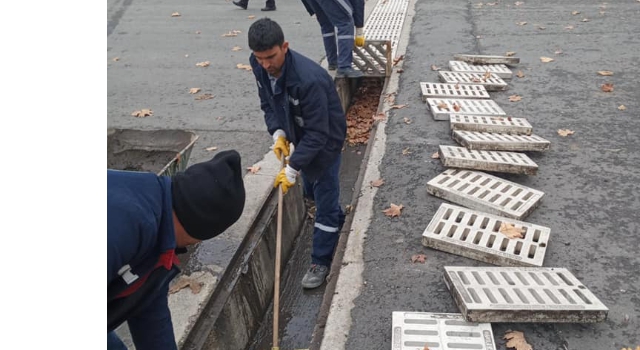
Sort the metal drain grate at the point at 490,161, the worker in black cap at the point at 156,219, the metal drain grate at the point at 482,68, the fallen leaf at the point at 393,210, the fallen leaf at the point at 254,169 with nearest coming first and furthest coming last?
1. the worker in black cap at the point at 156,219
2. the fallen leaf at the point at 393,210
3. the metal drain grate at the point at 490,161
4. the fallen leaf at the point at 254,169
5. the metal drain grate at the point at 482,68

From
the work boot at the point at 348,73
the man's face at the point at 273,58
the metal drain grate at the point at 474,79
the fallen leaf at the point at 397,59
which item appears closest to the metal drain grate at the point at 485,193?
the man's face at the point at 273,58

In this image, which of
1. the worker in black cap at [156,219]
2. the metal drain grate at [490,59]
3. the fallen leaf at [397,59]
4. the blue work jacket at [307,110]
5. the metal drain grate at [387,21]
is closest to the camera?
the worker in black cap at [156,219]

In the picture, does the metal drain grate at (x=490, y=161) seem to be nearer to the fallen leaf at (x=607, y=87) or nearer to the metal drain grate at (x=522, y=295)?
A: the metal drain grate at (x=522, y=295)

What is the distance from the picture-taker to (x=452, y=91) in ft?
19.6

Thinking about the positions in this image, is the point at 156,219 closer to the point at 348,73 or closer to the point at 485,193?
the point at 485,193

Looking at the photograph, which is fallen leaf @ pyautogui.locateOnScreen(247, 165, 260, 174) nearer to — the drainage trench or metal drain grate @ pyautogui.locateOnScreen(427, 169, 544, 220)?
the drainage trench

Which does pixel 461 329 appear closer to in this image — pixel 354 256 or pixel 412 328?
pixel 412 328

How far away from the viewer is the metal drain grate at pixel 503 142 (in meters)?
4.50

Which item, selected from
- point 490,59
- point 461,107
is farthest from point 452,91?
point 490,59

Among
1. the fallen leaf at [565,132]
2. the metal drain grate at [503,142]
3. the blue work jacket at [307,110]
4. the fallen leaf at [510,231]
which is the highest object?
the blue work jacket at [307,110]

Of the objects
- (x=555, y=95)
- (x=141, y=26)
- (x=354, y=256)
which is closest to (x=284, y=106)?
(x=354, y=256)

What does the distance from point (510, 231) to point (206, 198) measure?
2380 mm

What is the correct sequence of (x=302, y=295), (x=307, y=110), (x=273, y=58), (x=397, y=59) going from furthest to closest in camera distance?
(x=397, y=59), (x=302, y=295), (x=307, y=110), (x=273, y=58)

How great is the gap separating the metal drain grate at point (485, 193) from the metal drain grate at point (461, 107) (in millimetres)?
1237
